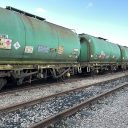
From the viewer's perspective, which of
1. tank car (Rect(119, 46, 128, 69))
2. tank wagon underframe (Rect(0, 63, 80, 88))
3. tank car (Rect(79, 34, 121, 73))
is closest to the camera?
tank wagon underframe (Rect(0, 63, 80, 88))

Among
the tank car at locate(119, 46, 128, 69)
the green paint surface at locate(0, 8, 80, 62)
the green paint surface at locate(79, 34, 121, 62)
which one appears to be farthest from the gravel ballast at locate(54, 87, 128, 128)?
the tank car at locate(119, 46, 128, 69)

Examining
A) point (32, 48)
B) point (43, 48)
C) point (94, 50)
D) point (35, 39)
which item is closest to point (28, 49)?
point (32, 48)

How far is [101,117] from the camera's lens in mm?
8383

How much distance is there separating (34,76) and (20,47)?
→ 3.10 meters

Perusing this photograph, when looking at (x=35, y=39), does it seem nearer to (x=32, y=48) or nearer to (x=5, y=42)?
(x=32, y=48)

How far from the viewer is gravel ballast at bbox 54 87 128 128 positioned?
7449mm

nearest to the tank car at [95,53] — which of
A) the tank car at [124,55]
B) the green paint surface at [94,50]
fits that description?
the green paint surface at [94,50]

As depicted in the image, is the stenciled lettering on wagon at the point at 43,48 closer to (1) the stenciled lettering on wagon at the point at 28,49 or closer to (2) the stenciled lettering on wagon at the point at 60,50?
(1) the stenciled lettering on wagon at the point at 28,49

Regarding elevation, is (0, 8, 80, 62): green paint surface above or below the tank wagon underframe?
above

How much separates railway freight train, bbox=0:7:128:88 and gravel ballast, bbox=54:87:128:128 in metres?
4.15

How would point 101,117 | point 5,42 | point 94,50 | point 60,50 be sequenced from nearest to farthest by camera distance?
point 101,117 < point 5,42 < point 60,50 < point 94,50

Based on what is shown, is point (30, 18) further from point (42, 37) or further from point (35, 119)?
point (35, 119)

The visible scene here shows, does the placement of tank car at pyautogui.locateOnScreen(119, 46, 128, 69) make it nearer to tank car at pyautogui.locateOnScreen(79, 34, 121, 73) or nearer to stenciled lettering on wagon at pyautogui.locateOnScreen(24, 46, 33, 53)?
tank car at pyautogui.locateOnScreen(79, 34, 121, 73)

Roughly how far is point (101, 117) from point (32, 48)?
19.2ft
